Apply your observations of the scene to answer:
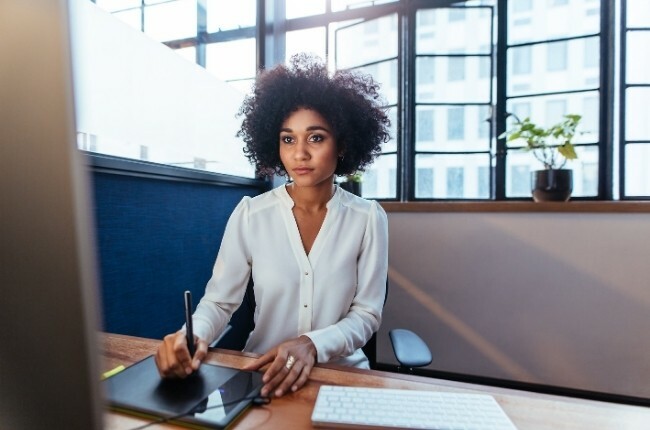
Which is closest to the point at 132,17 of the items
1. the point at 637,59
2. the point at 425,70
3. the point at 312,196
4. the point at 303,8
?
the point at 312,196

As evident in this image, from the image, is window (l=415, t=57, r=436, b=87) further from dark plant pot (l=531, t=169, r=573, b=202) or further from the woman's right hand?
the woman's right hand

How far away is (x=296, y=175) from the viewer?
1121mm

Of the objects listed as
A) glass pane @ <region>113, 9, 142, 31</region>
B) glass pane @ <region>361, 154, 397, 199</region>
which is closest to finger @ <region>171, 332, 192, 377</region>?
glass pane @ <region>113, 9, 142, 31</region>

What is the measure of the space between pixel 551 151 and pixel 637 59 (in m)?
0.64

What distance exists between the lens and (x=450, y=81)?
7.28 ft

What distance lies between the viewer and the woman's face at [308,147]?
110 centimetres

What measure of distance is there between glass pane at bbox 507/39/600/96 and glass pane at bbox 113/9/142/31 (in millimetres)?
1878

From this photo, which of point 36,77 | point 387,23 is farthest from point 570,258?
point 36,77

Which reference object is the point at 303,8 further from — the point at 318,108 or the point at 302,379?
the point at 302,379

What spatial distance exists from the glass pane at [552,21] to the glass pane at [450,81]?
25 cm

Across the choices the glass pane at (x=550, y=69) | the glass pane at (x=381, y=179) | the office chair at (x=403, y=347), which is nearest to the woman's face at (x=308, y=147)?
the office chair at (x=403, y=347)

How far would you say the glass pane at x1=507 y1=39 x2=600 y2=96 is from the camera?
1.99 meters

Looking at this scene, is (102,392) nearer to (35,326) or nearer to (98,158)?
(35,326)

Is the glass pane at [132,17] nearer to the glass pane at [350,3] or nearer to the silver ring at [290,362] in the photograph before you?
the silver ring at [290,362]
